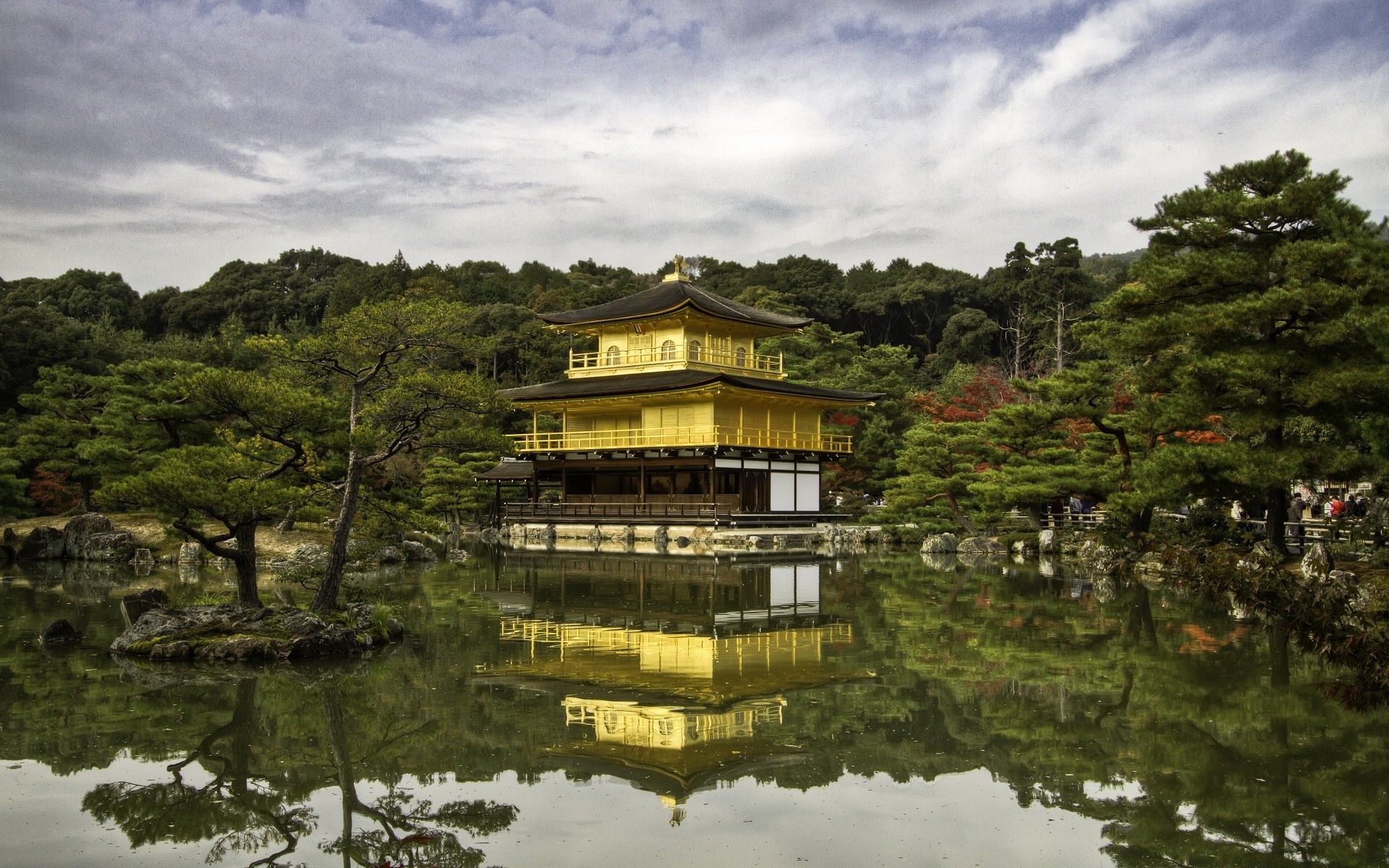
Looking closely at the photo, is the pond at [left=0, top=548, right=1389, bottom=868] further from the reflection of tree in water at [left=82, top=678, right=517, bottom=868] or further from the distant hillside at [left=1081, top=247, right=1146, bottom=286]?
the distant hillside at [left=1081, top=247, right=1146, bottom=286]

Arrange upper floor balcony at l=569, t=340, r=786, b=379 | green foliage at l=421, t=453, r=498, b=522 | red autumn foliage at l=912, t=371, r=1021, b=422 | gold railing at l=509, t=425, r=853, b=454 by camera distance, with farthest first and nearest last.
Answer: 1. upper floor balcony at l=569, t=340, r=786, b=379
2. red autumn foliage at l=912, t=371, r=1021, b=422
3. green foliage at l=421, t=453, r=498, b=522
4. gold railing at l=509, t=425, r=853, b=454

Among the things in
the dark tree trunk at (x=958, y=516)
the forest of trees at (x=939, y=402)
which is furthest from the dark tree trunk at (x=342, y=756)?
the dark tree trunk at (x=958, y=516)

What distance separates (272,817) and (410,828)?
0.98m

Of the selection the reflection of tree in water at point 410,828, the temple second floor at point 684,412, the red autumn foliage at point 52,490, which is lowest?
the reflection of tree in water at point 410,828

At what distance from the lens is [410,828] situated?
21.5 feet

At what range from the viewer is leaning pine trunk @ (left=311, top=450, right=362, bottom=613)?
516 inches

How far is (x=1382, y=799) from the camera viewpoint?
699cm

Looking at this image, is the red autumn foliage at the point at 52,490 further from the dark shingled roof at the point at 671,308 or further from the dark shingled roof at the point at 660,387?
the dark shingled roof at the point at 671,308

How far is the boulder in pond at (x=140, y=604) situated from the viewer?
1312 centimetres

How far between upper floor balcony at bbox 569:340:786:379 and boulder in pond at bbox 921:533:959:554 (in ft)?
34.8

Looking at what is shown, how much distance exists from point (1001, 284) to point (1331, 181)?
171ft

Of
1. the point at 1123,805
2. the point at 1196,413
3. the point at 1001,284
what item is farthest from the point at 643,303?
the point at 1001,284

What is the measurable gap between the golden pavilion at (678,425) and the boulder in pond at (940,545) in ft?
17.0

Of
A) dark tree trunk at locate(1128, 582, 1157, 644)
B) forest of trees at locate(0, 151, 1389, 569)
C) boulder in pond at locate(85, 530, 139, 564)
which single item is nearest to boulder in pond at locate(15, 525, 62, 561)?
boulder in pond at locate(85, 530, 139, 564)
